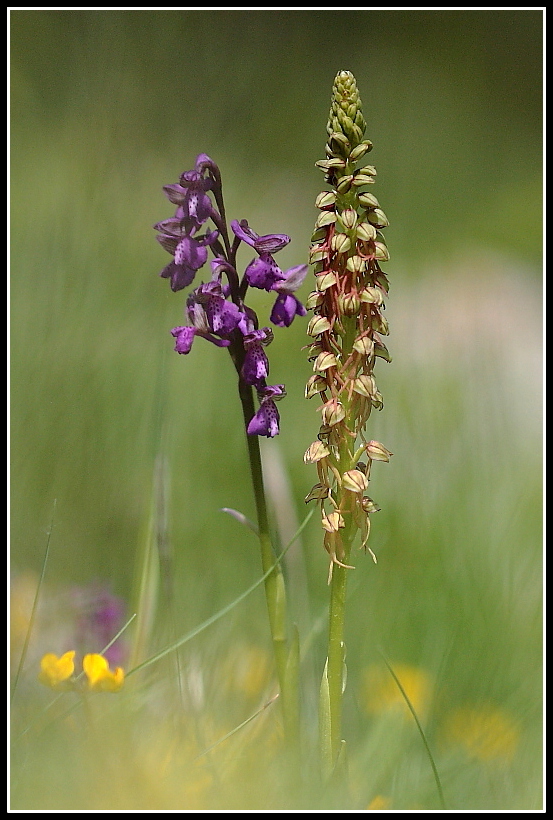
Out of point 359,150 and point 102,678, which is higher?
point 359,150

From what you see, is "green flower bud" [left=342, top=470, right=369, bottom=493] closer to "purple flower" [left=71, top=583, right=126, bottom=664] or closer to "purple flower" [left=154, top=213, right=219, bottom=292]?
"purple flower" [left=154, top=213, right=219, bottom=292]

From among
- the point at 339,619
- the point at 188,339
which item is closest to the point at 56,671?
the point at 339,619

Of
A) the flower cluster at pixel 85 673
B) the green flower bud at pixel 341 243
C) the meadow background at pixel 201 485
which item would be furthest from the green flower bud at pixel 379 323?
the flower cluster at pixel 85 673

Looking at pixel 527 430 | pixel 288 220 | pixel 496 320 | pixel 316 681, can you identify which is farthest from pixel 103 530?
pixel 288 220

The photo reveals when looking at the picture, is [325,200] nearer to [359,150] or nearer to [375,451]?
[359,150]

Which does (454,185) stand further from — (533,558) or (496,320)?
(533,558)
